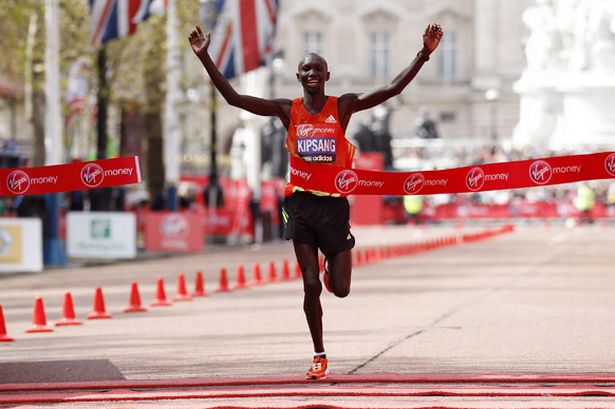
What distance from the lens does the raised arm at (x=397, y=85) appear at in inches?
461

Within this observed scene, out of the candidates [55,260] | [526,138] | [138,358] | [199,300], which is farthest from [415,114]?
[138,358]

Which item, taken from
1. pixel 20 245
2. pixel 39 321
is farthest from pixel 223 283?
pixel 20 245

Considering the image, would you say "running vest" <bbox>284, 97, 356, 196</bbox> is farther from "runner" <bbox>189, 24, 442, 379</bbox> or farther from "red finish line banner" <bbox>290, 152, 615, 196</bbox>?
"red finish line banner" <bbox>290, 152, 615, 196</bbox>

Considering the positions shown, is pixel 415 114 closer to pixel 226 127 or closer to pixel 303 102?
pixel 226 127

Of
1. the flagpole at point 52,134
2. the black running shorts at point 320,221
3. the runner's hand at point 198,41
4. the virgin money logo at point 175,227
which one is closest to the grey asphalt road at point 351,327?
the black running shorts at point 320,221

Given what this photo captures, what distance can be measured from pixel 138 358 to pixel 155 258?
24221 millimetres

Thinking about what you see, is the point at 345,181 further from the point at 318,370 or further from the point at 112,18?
the point at 112,18

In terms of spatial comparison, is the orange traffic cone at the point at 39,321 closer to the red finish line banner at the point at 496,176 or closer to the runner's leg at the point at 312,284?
the red finish line banner at the point at 496,176

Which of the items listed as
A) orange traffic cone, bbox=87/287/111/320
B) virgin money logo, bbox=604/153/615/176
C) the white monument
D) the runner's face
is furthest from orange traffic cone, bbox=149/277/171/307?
the white monument

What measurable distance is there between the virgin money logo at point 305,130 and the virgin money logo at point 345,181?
33 cm

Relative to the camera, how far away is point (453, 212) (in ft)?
215

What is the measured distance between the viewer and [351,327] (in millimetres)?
17188

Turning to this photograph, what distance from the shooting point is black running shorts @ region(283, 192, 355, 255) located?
11.9m

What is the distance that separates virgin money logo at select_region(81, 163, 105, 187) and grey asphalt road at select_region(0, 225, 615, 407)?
4.47ft
